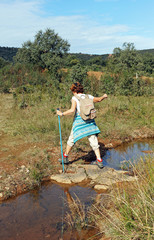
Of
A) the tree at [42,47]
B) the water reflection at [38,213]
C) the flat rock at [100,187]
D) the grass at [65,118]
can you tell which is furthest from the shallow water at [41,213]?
the tree at [42,47]

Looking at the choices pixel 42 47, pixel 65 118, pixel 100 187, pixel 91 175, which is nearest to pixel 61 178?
pixel 91 175

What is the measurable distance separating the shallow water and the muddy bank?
22cm

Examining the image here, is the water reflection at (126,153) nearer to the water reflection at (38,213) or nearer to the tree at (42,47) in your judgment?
the water reflection at (38,213)

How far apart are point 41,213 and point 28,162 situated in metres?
1.75

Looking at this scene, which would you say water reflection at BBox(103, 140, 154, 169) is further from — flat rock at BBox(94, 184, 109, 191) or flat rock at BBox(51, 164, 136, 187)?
flat rock at BBox(94, 184, 109, 191)

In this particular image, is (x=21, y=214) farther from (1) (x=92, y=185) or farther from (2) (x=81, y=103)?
(2) (x=81, y=103)

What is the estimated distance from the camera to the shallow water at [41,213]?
3.02 m

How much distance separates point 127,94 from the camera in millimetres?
11758

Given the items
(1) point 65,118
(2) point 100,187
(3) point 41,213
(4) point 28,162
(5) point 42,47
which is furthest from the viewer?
(5) point 42,47

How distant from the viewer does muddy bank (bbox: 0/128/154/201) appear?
438 cm

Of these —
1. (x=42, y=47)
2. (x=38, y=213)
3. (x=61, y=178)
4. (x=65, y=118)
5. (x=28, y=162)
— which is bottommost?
(x=38, y=213)

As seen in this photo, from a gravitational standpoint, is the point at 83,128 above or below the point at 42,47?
below

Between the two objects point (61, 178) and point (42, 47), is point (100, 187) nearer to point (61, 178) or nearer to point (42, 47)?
point (61, 178)

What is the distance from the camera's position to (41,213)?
357 cm
